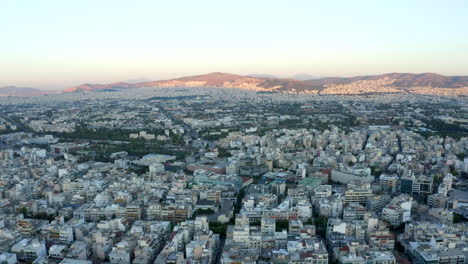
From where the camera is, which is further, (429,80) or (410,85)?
(429,80)

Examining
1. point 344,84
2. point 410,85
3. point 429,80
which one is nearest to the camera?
point 410,85

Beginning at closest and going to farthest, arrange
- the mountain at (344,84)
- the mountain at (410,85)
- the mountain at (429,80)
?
the mountain at (410,85), the mountain at (344,84), the mountain at (429,80)

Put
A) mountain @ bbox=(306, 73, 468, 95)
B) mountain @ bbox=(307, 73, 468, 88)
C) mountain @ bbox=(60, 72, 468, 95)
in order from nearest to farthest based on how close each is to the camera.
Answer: mountain @ bbox=(306, 73, 468, 95) → mountain @ bbox=(60, 72, 468, 95) → mountain @ bbox=(307, 73, 468, 88)

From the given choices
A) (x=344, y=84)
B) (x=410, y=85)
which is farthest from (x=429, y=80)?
(x=344, y=84)

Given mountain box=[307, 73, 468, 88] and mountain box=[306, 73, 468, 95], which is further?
mountain box=[307, 73, 468, 88]

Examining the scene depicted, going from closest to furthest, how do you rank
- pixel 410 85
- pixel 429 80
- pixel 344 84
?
pixel 410 85, pixel 429 80, pixel 344 84

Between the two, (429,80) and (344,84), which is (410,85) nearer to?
(429,80)

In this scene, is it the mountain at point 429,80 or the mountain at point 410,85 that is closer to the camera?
the mountain at point 410,85

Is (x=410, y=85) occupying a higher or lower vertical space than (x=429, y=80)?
lower

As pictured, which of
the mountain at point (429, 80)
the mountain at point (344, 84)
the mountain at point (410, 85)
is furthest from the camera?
the mountain at point (429, 80)
